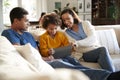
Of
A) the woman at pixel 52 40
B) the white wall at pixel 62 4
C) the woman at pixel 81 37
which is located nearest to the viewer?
the woman at pixel 52 40

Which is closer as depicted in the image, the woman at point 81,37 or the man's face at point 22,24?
the man's face at point 22,24

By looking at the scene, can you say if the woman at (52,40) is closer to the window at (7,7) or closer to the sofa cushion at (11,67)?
the sofa cushion at (11,67)

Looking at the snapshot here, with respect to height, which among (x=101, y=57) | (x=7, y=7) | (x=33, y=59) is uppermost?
(x=7, y=7)

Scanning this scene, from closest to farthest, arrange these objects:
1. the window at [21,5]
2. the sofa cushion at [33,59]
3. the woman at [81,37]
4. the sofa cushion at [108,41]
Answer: the sofa cushion at [33,59] < the woman at [81,37] < the sofa cushion at [108,41] < the window at [21,5]

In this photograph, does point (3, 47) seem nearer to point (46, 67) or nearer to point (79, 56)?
point (46, 67)

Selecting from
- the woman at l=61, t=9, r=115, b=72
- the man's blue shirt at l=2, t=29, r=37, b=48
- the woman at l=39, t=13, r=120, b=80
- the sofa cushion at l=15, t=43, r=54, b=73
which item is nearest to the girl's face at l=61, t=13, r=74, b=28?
the woman at l=61, t=9, r=115, b=72

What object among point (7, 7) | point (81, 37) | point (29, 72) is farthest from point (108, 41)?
point (7, 7)

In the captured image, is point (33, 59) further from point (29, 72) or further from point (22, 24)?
point (29, 72)

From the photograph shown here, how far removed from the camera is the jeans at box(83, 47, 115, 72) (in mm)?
2658

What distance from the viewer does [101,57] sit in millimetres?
2693

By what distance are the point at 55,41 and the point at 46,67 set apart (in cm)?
107

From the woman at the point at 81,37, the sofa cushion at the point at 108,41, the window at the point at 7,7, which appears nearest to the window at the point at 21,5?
the window at the point at 7,7

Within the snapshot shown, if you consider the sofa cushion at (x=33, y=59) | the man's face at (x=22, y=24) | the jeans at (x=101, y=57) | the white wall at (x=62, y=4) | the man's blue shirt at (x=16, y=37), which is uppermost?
the white wall at (x=62, y=4)

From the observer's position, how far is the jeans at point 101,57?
2658 millimetres
